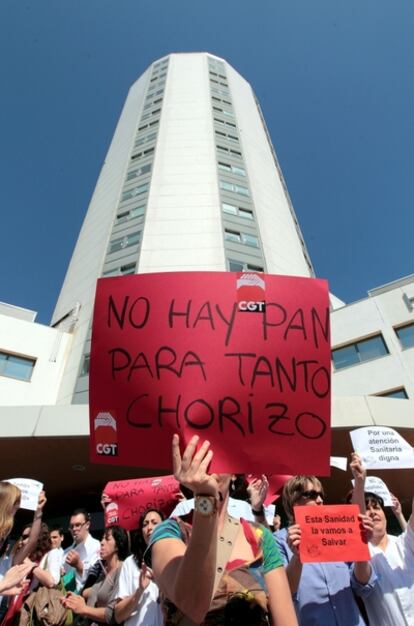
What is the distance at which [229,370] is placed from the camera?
1.95 metres

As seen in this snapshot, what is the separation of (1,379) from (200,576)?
18.9 meters

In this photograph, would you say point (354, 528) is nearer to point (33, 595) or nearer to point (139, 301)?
point (139, 301)

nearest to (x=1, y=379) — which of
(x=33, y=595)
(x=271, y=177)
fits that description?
(x=33, y=595)

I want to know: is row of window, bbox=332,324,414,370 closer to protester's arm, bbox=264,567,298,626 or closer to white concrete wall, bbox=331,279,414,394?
white concrete wall, bbox=331,279,414,394

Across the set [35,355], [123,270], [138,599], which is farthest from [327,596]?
[123,270]

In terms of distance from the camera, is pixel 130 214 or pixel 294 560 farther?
pixel 130 214

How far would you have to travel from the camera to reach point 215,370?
195 centimetres

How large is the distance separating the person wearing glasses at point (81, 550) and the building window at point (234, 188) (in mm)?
24887

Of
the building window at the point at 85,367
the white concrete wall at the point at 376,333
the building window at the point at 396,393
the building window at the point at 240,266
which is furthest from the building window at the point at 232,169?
the building window at the point at 396,393

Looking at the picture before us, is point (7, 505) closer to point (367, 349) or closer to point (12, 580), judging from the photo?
point (12, 580)

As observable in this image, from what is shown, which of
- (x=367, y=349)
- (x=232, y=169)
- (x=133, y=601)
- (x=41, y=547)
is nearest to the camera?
(x=133, y=601)

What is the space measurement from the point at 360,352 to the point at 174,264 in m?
10.2

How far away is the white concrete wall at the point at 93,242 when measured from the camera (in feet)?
65.2

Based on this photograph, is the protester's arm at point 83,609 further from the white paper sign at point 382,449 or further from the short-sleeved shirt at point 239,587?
the white paper sign at point 382,449
